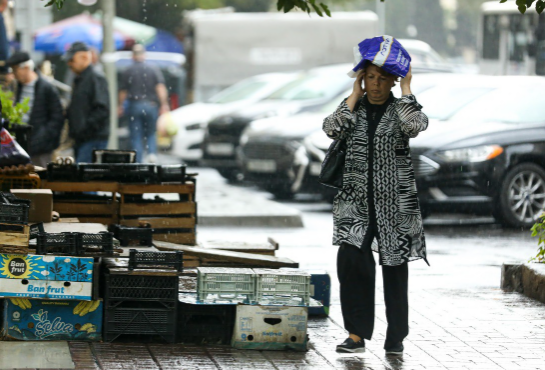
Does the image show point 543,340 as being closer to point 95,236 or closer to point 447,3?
point 95,236

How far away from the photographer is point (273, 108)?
19.7 m

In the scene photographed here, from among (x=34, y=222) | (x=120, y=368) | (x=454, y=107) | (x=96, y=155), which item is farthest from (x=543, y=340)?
(x=454, y=107)

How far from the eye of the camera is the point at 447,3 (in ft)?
148

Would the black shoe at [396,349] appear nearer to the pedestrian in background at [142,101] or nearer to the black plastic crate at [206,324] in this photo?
the black plastic crate at [206,324]

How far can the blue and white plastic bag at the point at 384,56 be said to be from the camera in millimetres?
6545

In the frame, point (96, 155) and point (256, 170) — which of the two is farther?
point (256, 170)

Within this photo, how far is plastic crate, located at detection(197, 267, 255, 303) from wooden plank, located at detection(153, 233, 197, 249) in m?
2.01

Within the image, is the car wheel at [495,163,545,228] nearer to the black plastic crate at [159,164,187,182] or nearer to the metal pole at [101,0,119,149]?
the black plastic crate at [159,164,187,182]

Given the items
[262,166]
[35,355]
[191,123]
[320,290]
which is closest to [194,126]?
[191,123]

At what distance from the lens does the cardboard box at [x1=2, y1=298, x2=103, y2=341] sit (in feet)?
21.5

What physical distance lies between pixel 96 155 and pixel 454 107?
21.7 feet

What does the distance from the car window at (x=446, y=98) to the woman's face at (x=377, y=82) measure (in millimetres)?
7916

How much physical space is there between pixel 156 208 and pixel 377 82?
2722mm

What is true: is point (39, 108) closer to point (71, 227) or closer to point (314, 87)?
point (71, 227)
